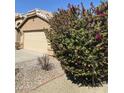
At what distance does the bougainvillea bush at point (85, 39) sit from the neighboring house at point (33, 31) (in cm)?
290

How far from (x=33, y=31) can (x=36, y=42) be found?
64 centimetres

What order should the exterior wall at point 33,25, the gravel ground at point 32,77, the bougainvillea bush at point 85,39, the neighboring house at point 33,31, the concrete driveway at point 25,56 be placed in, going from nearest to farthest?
1. the bougainvillea bush at point 85,39
2. the gravel ground at point 32,77
3. the concrete driveway at point 25,56
4. the neighboring house at point 33,31
5. the exterior wall at point 33,25

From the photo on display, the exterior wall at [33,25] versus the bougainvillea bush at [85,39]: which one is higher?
the exterior wall at [33,25]

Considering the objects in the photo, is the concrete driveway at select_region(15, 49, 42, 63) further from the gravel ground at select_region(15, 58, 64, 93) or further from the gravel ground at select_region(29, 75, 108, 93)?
the gravel ground at select_region(29, 75, 108, 93)

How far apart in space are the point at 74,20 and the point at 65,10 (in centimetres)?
30

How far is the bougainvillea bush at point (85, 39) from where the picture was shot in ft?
8.68

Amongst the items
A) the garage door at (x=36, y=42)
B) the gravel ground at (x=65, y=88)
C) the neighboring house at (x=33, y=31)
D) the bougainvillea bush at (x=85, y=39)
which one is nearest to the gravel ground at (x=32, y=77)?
the gravel ground at (x=65, y=88)

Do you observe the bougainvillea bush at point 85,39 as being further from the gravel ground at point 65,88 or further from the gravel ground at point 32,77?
the gravel ground at point 32,77

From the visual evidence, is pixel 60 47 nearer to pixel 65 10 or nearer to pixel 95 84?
pixel 65 10

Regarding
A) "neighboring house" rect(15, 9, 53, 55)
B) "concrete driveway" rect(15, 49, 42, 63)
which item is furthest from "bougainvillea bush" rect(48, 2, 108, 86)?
"neighboring house" rect(15, 9, 53, 55)

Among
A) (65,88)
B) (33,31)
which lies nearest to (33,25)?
(33,31)

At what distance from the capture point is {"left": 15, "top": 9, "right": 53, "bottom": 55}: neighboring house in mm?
6207
